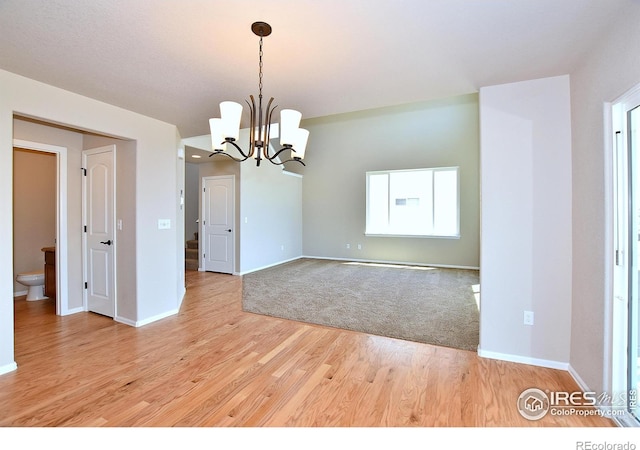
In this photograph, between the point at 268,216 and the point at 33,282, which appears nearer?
the point at 33,282

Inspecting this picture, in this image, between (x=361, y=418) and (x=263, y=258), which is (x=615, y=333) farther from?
(x=263, y=258)

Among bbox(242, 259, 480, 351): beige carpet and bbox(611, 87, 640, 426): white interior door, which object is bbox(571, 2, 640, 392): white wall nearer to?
bbox(611, 87, 640, 426): white interior door

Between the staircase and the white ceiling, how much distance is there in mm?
4565

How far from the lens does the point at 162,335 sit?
9.85 ft

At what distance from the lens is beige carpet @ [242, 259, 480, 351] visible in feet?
10.4

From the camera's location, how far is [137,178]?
322 cm

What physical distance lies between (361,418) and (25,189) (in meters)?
5.63

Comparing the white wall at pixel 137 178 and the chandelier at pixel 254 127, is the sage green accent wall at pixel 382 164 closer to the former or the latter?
the white wall at pixel 137 178

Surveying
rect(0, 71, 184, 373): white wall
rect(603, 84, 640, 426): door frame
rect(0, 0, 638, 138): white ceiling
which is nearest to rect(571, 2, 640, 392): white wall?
rect(603, 84, 640, 426): door frame

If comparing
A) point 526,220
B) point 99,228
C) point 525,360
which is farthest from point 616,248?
point 99,228

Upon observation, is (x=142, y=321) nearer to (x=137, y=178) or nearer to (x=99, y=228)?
(x=99, y=228)

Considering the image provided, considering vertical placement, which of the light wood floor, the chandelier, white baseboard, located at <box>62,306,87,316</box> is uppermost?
the chandelier

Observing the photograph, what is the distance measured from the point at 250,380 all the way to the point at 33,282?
385cm

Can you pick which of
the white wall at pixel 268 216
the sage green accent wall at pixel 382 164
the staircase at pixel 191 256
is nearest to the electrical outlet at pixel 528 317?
the sage green accent wall at pixel 382 164
